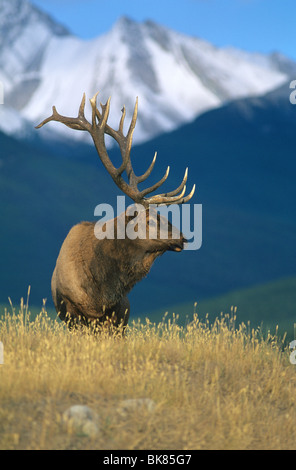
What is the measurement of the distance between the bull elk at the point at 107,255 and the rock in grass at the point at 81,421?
284 centimetres

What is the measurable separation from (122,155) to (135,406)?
4258 mm

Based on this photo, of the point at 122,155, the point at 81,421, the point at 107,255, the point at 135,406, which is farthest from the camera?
the point at 122,155

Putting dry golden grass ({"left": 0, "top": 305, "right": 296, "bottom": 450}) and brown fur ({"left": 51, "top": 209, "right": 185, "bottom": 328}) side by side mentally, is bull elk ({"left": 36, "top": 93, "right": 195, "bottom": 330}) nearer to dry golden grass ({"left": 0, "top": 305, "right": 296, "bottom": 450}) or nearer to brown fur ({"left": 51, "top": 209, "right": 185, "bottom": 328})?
brown fur ({"left": 51, "top": 209, "right": 185, "bottom": 328})

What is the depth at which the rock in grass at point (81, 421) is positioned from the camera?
212 inches

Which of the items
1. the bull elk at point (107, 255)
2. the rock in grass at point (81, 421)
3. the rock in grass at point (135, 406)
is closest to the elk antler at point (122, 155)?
the bull elk at point (107, 255)

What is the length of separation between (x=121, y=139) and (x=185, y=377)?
406 cm

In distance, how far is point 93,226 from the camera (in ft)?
29.6

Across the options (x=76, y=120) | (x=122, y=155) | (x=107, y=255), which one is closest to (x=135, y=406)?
(x=107, y=255)

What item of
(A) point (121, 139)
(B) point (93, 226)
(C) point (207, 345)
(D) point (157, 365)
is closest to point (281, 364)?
(C) point (207, 345)

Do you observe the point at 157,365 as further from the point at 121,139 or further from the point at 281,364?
the point at 121,139

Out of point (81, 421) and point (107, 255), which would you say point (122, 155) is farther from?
point (81, 421)

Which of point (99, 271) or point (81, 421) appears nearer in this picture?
point (81, 421)

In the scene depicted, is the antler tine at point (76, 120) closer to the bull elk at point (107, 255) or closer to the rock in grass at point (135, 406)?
the bull elk at point (107, 255)

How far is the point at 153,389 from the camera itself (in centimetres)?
625
